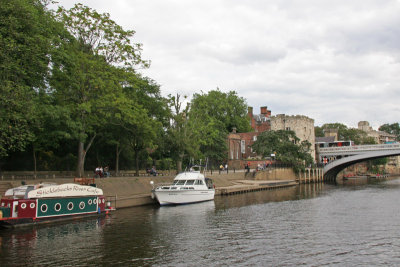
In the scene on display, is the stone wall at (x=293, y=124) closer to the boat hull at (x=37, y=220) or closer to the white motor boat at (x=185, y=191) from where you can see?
the white motor boat at (x=185, y=191)

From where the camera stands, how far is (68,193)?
2689cm

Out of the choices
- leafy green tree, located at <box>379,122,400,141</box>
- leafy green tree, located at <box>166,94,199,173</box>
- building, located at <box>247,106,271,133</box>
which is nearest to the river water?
leafy green tree, located at <box>166,94,199,173</box>

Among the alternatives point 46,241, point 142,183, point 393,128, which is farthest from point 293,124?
point 393,128

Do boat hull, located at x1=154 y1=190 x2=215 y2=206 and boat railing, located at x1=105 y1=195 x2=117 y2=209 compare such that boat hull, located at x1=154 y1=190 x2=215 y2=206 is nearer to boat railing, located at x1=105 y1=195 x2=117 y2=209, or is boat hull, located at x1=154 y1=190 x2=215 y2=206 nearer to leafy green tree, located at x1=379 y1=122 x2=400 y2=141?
boat railing, located at x1=105 y1=195 x2=117 y2=209

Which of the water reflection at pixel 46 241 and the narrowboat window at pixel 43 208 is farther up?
the narrowboat window at pixel 43 208

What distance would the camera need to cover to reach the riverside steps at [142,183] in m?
32.8

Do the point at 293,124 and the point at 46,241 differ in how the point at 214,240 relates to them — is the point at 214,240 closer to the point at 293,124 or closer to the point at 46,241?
the point at 46,241

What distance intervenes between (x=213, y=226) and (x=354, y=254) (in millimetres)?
9803

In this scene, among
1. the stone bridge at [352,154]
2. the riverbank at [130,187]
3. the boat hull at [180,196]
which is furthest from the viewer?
the stone bridge at [352,154]

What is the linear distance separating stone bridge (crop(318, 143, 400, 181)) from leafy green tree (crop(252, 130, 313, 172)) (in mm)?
9477

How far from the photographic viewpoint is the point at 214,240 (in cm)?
2044

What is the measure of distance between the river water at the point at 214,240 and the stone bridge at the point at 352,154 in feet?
162

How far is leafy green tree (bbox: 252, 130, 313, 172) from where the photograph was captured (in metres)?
73.1

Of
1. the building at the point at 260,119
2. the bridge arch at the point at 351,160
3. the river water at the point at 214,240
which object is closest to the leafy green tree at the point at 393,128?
the building at the point at 260,119
